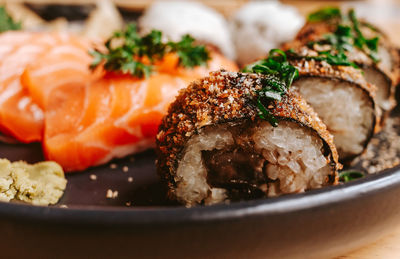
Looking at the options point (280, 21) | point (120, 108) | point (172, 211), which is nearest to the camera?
point (172, 211)

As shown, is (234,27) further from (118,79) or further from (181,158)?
(181,158)

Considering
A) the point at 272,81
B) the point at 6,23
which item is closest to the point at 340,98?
the point at 272,81

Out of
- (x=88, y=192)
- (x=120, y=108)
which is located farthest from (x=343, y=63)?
(x=88, y=192)

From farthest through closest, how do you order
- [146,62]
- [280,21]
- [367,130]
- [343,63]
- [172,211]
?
[280,21]
[146,62]
[367,130]
[343,63]
[172,211]

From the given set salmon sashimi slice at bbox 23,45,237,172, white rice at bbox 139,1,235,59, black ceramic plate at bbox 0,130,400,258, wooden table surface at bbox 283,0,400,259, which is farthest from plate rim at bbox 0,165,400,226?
white rice at bbox 139,1,235,59

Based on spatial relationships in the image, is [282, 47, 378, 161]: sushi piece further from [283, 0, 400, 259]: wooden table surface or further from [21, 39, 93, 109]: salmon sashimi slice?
[21, 39, 93, 109]: salmon sashimi slice

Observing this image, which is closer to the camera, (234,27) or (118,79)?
(118,79)
